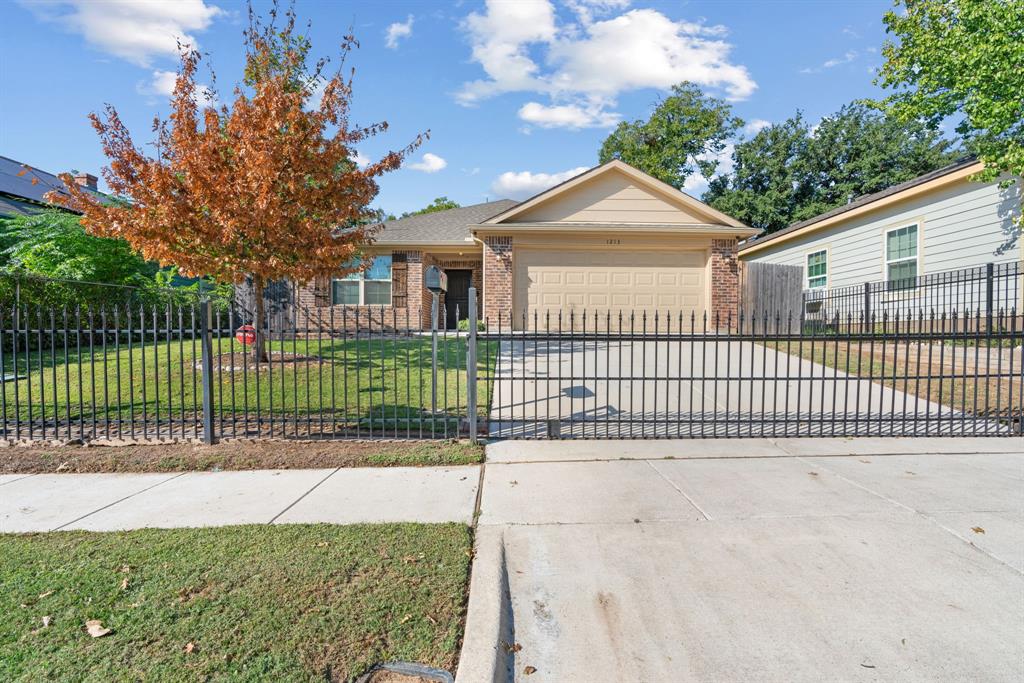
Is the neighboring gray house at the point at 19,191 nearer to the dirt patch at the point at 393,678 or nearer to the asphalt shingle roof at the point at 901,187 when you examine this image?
the dirt patch at the point at 393,678

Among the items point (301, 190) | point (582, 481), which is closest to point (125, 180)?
point (301, 190)

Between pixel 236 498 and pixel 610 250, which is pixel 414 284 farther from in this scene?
pixel 236 498

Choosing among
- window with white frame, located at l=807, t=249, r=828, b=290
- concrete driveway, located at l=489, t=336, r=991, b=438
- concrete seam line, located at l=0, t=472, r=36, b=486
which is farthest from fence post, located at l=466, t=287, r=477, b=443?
window with white frame, located at l=807, t=249, r=828, b=290

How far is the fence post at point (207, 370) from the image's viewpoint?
19.7 ft

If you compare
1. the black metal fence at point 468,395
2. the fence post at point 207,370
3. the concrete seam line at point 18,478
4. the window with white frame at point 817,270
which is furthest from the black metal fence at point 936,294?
the concrete seam line at point 18,478

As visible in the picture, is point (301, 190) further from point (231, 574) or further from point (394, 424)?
point (231, 574)

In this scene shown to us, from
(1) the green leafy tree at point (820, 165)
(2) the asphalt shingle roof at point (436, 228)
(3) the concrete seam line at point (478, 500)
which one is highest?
(1) the green leafy tree at point (820, 165)

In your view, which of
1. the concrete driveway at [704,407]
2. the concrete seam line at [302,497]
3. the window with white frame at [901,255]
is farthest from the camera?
the window with white frame at [901,255]

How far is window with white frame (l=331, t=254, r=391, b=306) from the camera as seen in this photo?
17422 millimetres

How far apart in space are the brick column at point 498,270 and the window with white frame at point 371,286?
3898mm

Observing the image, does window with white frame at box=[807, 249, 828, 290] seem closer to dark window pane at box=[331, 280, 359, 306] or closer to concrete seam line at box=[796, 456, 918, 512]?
concrete seam line at box=[796, 456, 918, 512]

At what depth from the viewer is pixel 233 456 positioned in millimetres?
5707

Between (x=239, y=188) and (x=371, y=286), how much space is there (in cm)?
1017

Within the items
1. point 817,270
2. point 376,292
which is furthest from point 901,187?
point 376,292
